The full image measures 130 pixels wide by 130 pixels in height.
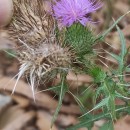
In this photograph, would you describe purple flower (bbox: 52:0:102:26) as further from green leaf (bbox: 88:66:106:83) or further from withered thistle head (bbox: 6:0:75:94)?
green leaf (bbox: 88:66:106:83)

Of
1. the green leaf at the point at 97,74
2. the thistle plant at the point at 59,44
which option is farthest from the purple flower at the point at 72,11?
the green leaf at the point at 97,74

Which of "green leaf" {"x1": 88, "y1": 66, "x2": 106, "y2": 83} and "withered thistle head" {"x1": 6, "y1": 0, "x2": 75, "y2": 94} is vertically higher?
"withered thistle head" {"x1": 6, "y1": 0, "x2": 75, "y2": 94}

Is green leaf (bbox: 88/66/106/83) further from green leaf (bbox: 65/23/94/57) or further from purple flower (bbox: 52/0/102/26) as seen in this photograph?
purple flower (bbox: 52/0/102/26)

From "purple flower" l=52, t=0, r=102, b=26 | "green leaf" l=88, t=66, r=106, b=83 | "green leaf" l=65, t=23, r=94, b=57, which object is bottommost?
"green leaf" l=88, t=66, r=106, b=83

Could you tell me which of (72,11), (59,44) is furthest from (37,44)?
(72,11)

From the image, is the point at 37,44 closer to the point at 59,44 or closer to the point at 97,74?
the point at 59,44

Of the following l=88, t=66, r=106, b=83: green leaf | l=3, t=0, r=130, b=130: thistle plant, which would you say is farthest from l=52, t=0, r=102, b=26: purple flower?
l=88, t=66, r=106, b=83: green leaf

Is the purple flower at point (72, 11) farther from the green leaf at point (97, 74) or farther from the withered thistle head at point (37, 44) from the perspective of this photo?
the green leaf at point (97, 74)
